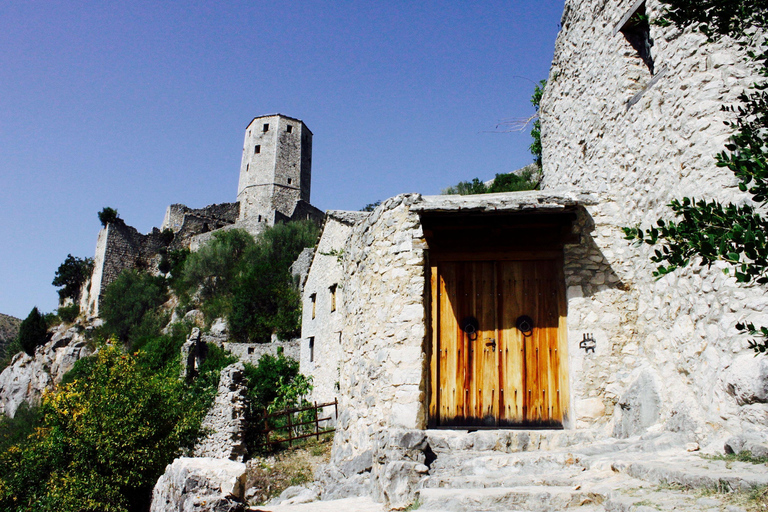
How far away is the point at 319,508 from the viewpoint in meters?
5.77

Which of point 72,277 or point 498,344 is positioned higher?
point 72,277

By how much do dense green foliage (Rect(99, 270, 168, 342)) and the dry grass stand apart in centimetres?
2378

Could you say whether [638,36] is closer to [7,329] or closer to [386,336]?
[386,336]

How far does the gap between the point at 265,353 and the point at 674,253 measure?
931 inches

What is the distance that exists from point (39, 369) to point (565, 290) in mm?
39840

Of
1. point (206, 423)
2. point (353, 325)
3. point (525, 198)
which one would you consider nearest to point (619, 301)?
point (525, 198)

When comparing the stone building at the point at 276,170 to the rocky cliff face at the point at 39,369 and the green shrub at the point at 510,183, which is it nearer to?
the rocky cliff face at the point at 39,369

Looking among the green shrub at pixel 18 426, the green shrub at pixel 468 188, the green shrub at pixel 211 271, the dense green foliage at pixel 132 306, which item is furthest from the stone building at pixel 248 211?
the green shrub at pixel 468 188

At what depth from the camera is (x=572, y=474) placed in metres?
4.89

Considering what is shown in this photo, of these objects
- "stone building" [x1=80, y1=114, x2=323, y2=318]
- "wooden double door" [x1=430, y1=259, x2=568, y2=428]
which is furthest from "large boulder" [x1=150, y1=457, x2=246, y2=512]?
"stone building" [x1=80, y1=114, x2=323, y2=318]

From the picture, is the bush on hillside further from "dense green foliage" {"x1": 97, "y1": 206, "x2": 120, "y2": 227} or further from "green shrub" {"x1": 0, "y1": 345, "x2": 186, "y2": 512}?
"dense green foliage" {"x1": 97, "y1": 206, "x2": 120, "y2": 227}

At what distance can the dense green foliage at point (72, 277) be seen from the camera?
4519cm

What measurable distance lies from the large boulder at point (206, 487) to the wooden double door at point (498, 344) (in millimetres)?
2880

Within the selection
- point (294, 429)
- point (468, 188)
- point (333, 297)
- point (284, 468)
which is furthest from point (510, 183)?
point (284, 468)
